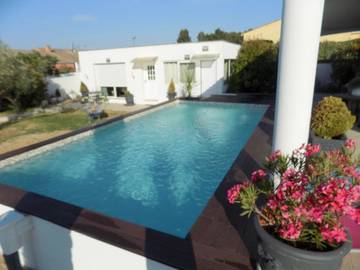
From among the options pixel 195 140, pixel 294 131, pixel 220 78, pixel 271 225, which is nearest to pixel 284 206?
pixel 271 225

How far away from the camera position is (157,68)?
20609 mm

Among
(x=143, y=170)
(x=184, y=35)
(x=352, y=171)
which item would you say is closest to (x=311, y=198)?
(x=352, y=171)

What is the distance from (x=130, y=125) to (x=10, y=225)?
33.5 ft

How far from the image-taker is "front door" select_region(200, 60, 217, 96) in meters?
19.1

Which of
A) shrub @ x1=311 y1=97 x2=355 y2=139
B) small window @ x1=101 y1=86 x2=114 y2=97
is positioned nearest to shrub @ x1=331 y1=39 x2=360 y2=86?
shrub @ x1=311 y1=97 x2=355 y2=139

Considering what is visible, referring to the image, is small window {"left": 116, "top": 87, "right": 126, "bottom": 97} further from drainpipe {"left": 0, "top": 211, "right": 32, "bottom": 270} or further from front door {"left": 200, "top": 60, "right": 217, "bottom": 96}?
drainpipe {"left": 0, "top": 211, "right": 32, "bottom": 270}

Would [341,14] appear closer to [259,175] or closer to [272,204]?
[259,175]

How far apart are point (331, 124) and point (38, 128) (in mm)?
13141

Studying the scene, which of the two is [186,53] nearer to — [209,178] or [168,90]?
[168,90]

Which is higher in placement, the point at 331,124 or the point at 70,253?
the point at 331,124

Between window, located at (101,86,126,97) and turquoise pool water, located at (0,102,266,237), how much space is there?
9.94 metres

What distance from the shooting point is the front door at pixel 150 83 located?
21000 millimetres

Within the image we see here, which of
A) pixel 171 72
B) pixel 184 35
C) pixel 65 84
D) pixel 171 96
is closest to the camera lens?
pixel 171 96

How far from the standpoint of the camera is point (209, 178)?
7.54 m
